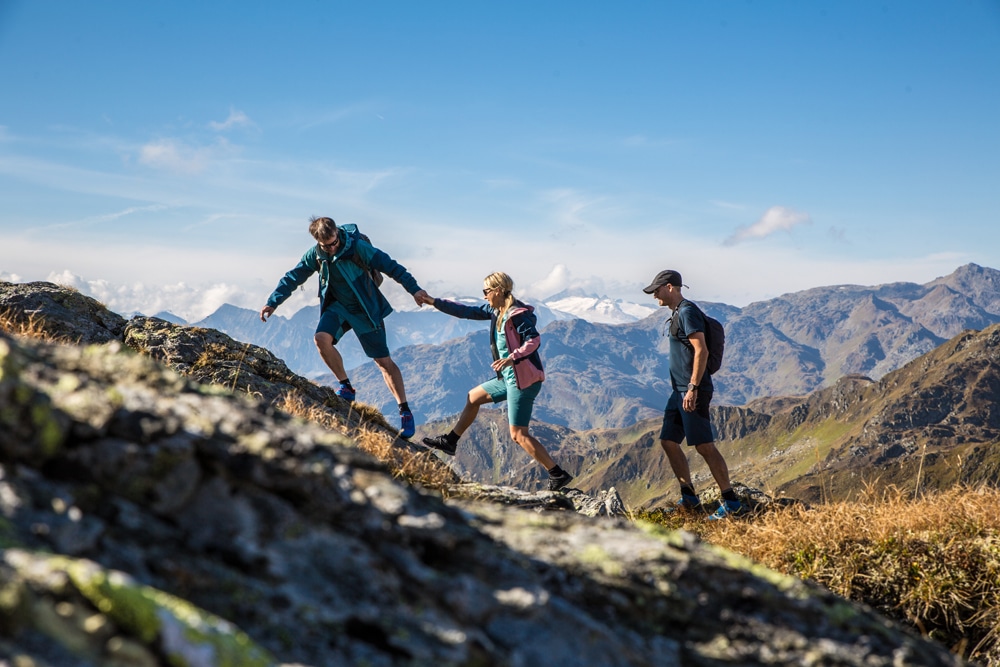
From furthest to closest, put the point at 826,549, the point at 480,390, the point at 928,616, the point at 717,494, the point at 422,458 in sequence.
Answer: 1. the point at 717,494
2. the point at 480,390
3. the point at 422,458
4. the point at 826,549
5. the point at 928,616

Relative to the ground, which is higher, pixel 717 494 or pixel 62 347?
pixel 62 347

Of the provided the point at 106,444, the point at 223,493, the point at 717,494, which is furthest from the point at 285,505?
the point at 717,494

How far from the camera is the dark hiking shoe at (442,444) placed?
1141cm

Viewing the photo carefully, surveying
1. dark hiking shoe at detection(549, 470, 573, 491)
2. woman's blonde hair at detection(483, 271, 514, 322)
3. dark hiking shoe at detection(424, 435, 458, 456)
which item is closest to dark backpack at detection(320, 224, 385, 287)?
woman's blonde hair at detection(483, 271, 514, 322)

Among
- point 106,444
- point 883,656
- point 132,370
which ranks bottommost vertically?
point 883,656

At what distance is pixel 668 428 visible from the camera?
1208 centimetres

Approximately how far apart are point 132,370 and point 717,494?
1125 cm

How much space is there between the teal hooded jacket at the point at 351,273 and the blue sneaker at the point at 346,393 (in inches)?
74.3

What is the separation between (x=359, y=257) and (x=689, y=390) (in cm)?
617

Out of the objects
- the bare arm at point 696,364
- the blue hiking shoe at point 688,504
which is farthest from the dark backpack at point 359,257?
the blue hiking shoe at point 688,504

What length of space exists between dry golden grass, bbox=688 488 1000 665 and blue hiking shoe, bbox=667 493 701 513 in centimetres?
365

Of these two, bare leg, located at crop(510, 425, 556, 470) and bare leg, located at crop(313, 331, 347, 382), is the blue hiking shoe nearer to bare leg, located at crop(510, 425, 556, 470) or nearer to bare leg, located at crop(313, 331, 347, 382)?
bare leg, located at crop(510, 425, 556, 470)

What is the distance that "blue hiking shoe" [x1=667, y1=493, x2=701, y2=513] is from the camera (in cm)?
1175

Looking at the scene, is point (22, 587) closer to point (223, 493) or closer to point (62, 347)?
point (223, 493)
